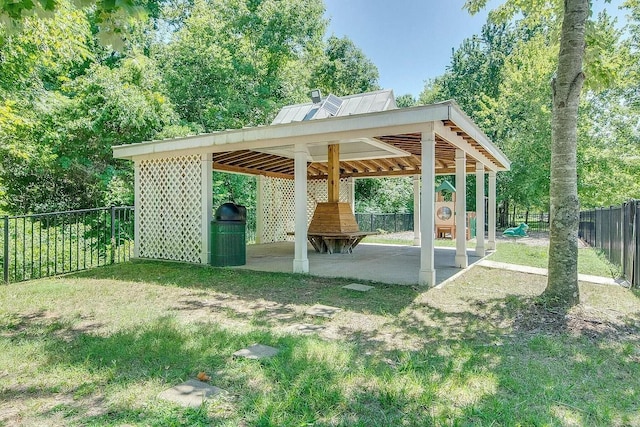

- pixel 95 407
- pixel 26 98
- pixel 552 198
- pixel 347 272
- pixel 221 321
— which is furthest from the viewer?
pixel 26 98

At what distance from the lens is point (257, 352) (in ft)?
10.1

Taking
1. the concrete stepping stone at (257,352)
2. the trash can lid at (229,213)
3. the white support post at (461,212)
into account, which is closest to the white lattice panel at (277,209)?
the trash can lid at (229,213)

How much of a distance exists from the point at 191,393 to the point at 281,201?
10.7m

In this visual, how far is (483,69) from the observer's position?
24016 mm

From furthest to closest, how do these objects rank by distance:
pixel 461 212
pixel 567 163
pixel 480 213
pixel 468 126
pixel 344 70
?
pixel 344 70 < pixel 480 213 < pixel 461 212 < pixel 468 126 < pixel 567 163

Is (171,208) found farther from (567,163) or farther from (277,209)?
(567,163)

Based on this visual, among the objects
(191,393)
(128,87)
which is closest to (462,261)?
(191,393)

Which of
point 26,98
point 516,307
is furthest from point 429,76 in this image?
point 516,307

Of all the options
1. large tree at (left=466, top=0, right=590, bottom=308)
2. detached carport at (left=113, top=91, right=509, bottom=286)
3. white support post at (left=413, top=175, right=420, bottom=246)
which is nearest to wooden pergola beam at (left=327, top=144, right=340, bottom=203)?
detached carport at (left=113, top=91, right=509, bottom=286)

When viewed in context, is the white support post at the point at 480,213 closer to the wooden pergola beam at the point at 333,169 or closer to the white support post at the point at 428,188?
the wooden pergola beam at the point at 333,169

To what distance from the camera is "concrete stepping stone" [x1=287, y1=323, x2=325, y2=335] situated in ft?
12.1

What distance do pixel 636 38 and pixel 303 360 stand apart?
2103cm

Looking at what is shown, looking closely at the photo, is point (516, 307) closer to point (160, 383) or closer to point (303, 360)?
point (303, 360)

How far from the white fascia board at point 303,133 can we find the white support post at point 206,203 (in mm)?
254
